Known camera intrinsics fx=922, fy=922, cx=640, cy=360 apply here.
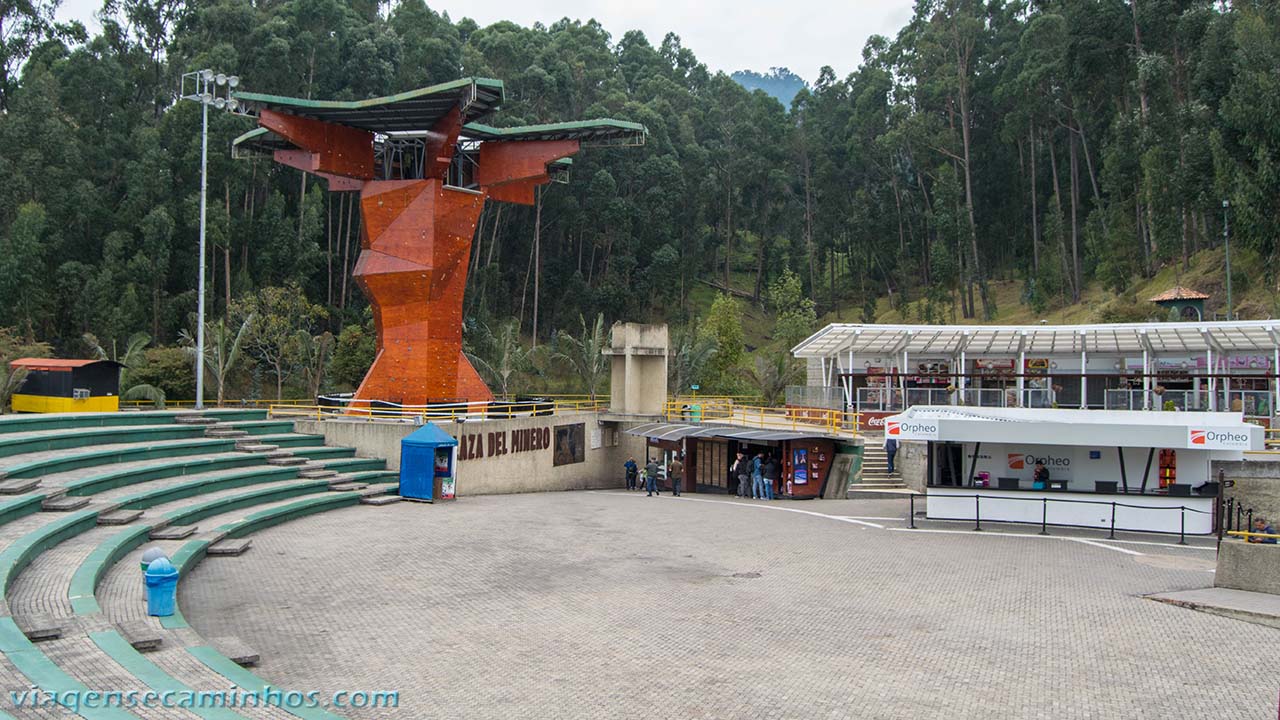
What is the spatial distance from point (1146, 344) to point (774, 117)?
166ft

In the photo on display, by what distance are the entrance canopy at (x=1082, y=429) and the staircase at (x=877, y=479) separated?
15.8 feet

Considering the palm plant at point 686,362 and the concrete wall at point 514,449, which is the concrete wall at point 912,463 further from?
the palm plant at point 686,362

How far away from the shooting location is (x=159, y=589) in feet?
31.1

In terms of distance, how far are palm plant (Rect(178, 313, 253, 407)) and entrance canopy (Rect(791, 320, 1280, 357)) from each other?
19852 mm

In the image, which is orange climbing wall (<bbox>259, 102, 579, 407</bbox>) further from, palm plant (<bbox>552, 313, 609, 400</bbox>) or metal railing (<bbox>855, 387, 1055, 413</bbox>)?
metal railing (<bbox>855, 387, 1055, 413</bbox>)

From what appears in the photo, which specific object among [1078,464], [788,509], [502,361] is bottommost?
[788,509]

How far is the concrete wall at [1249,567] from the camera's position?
13102 mm

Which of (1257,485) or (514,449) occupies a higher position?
(514,449)

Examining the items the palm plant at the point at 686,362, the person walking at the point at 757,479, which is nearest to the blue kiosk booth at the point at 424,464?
the person walking at the point at 757,479

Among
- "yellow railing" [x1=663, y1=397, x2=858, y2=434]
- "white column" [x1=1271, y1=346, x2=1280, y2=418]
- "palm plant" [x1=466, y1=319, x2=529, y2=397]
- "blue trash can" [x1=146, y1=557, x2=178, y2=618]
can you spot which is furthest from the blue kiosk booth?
"white column" [x1=1271, y1=346, x2=1280, y2=418]

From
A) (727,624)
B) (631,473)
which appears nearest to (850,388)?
(631,473)

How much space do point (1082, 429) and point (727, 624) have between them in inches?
411

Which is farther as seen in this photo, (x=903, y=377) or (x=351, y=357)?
(x=351, y=357)

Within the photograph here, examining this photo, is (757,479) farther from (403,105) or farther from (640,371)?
(403,105)
